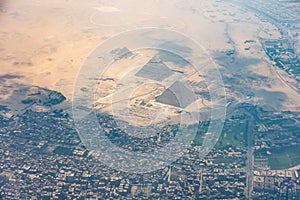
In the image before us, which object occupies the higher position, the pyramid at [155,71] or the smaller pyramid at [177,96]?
the pyramid at [155,71]

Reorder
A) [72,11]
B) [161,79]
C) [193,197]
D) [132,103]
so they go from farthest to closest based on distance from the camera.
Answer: [72,11] → [161,79] → [132,103] → [193,197]

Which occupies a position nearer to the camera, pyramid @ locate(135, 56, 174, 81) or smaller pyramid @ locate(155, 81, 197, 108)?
smaller pyramid @ locate(155, 81, 197, 108)

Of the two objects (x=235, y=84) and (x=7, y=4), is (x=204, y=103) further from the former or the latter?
(x=7, y=4)

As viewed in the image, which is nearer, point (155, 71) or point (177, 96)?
point (177, 96)

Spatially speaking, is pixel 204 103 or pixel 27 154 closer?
pixel 27 154

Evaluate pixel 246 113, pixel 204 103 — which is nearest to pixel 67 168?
pixel 204 103

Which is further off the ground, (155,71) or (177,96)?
(155,71)

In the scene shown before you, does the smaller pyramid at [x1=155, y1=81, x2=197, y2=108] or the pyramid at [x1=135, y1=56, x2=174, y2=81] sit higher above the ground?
the pyramid at [x1=135, y1=56, x2=174, y2=81]

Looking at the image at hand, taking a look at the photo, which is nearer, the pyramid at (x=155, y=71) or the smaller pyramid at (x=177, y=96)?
the smaller pyramid at (x=177, y=96)
